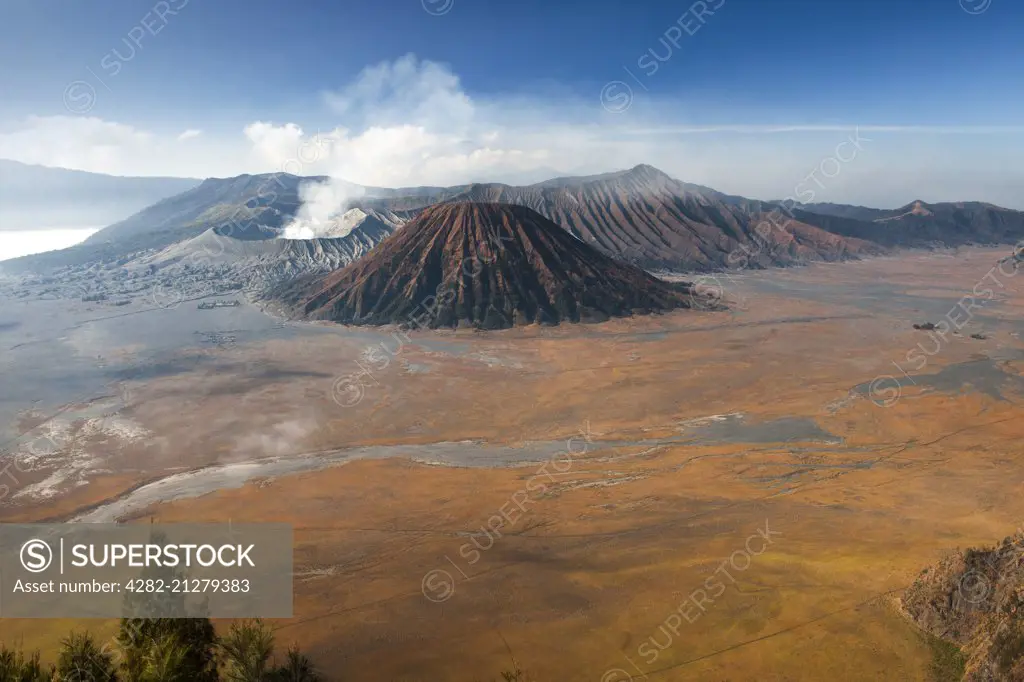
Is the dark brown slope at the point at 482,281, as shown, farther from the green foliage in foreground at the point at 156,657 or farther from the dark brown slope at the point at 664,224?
the green foliage in foreground at the point at 156,657

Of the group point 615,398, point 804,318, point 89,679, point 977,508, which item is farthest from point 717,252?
point 89,679

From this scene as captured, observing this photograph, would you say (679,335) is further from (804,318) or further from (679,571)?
(679,571)

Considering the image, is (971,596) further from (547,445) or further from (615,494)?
(547,445)

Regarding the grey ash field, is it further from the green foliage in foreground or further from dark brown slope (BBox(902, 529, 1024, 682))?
the green foliage in foreground

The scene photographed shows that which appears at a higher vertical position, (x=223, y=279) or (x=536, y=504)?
(x=223, y=279)

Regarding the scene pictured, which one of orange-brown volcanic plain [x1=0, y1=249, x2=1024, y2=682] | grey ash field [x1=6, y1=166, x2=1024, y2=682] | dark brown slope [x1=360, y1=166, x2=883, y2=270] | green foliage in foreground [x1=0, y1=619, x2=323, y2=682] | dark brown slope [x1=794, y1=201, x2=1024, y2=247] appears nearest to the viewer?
green foliage in foreground [x1=0, y1=619, x2=323, y2=682]

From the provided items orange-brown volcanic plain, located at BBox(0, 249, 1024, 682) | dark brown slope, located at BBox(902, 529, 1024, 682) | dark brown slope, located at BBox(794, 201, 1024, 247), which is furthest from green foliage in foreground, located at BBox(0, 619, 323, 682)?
dark brown slope, located at BBox(794, 201, 1024, 247)
